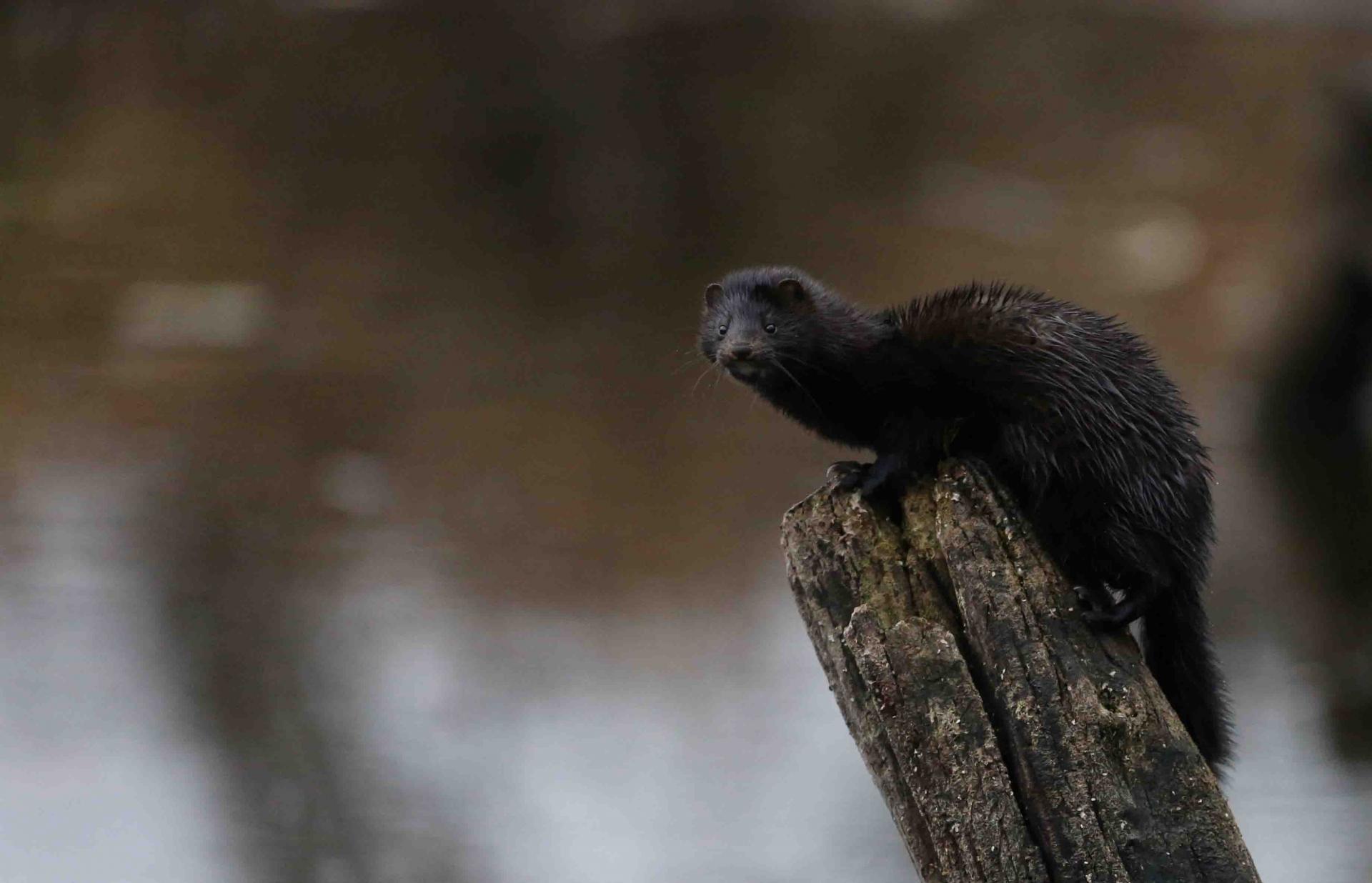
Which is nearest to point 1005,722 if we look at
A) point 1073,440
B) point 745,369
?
point 1073,440

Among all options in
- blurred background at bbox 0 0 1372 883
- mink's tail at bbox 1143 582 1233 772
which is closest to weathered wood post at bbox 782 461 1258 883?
mink's tail at bbox 1143 582 1233 772

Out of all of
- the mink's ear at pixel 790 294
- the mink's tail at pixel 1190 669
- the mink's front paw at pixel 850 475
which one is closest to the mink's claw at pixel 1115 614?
the mink's tail at pixel 1190 669

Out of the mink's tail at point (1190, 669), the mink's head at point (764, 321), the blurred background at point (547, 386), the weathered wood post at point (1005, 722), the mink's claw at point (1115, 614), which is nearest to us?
the weathered wood post at point (1005, 722)

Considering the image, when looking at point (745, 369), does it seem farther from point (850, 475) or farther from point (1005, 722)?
point (1005, 722)

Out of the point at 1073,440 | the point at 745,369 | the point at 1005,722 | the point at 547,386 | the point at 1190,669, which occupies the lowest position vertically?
the point at 1005,722

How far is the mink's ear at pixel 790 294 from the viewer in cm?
421

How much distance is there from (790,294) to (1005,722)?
1.44 m

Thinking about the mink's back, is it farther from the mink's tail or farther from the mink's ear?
the mink's ear

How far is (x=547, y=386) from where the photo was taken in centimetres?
1228

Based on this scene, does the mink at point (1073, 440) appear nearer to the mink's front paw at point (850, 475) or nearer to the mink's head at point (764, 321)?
the mink's front paw at point (850, 475)

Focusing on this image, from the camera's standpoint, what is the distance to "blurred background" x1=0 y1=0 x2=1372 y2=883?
27.0ft

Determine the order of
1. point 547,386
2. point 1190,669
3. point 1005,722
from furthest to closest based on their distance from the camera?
point 547,386
point 1190,669
point 1005,722

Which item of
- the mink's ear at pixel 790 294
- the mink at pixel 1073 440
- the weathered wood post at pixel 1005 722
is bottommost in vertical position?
the weathered wood post at pixel 1005 722

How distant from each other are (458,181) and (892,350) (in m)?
9.48
